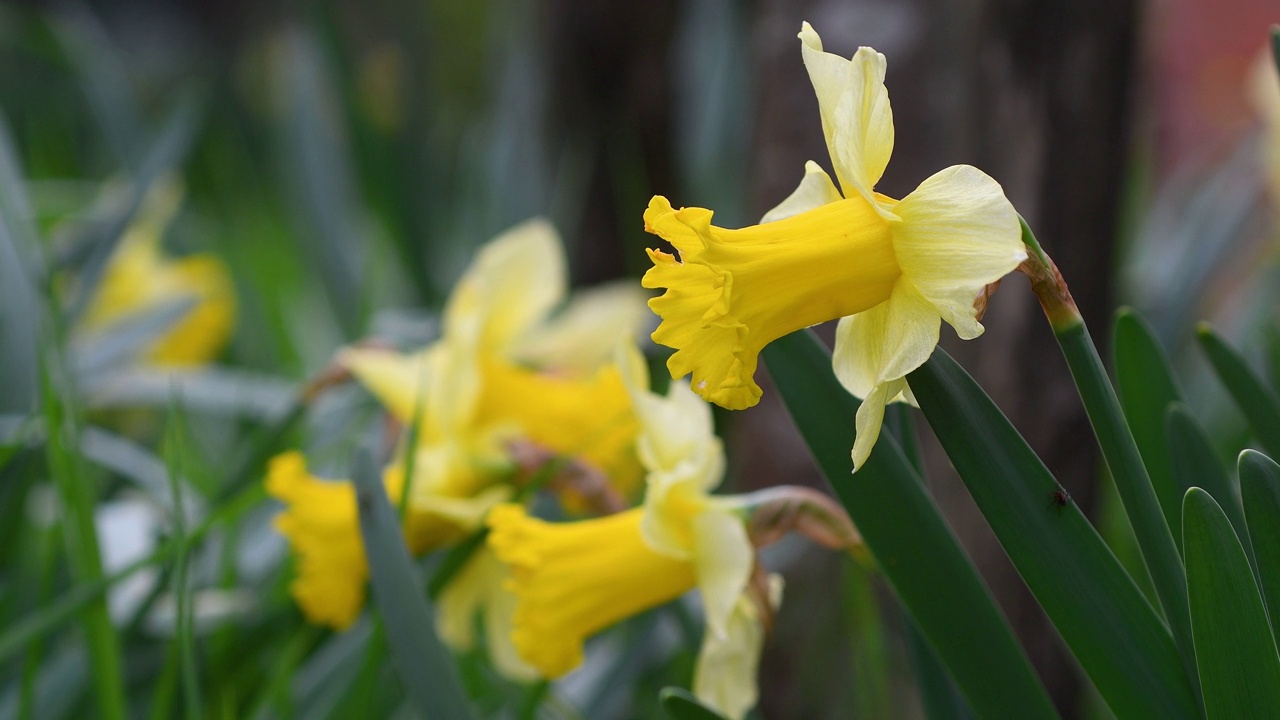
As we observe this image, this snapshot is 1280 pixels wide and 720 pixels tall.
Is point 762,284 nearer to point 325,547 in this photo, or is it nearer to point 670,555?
point 670,555

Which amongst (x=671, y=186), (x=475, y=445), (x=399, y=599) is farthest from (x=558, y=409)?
(x=671, y=186)

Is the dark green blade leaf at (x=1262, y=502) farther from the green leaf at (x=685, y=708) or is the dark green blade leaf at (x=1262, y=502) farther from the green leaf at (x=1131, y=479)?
the green leaf at (x=685, y=708)

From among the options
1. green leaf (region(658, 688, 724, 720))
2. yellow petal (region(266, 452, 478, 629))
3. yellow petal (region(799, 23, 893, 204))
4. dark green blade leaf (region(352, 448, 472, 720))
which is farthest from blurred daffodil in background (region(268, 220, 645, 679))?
yellow petal (region(799, 23, 893, 204))

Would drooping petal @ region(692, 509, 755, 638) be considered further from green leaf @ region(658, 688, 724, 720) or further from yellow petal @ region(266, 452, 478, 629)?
yellow petal @ region(266, 452, 478, 629)

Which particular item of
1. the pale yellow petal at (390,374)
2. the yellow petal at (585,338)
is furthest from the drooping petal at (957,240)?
the yellow petal at (585,338)

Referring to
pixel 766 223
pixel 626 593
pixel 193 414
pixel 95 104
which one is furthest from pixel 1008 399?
pixel 95 104

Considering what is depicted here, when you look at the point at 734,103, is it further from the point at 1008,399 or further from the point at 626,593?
the point at 626,593
